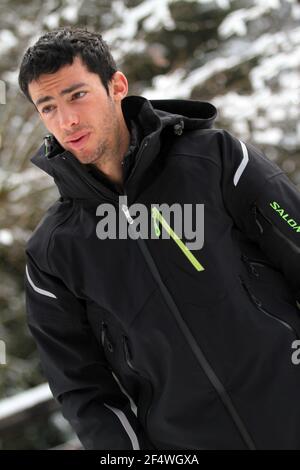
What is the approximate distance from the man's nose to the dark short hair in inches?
4.1

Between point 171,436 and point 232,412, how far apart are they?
0.17 m

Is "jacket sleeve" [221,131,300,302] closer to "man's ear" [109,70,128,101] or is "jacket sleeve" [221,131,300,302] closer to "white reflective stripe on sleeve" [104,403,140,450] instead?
"man's ear" [109,70,128,101]

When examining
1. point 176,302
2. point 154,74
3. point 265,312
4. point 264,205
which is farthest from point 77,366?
point 154,74

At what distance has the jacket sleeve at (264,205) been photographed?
5.09 feet

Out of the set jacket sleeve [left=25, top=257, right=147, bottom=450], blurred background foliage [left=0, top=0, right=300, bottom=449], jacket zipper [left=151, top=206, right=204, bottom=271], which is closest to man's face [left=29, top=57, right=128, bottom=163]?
jacket zipper [left=151, top=206, right=204, bottom=271]

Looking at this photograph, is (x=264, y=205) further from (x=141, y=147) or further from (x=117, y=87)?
(x=117, y=87)

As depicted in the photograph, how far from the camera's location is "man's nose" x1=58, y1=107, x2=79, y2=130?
1.60 m

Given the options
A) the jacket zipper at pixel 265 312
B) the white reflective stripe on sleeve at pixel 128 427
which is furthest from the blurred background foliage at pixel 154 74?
the jacket zipper at pixel 265 312

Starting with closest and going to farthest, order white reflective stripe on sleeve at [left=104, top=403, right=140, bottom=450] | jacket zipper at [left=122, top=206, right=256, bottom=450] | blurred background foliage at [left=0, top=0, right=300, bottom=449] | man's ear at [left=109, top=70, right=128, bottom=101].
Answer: jacket zipper at [left=122, top=206, right=256, bottom=450], white reflective stripe on sleeve at [left=104, top=403, right=140, bottom=450], man's ear at [left=109, top=70, right=128, bottom=101], blurred background foliage at [left=0, top=0, right=300, bottom=449]

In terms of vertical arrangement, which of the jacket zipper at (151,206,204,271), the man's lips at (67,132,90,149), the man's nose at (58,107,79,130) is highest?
the man's nose at (58,107,79,130)

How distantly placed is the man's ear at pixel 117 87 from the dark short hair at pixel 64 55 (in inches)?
0.6

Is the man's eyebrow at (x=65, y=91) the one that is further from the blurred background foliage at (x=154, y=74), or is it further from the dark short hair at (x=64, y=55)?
the blurred background foliage at (x=154, y=74)

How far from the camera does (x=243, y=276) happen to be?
1.54m

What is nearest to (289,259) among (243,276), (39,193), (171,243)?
(243,276)
